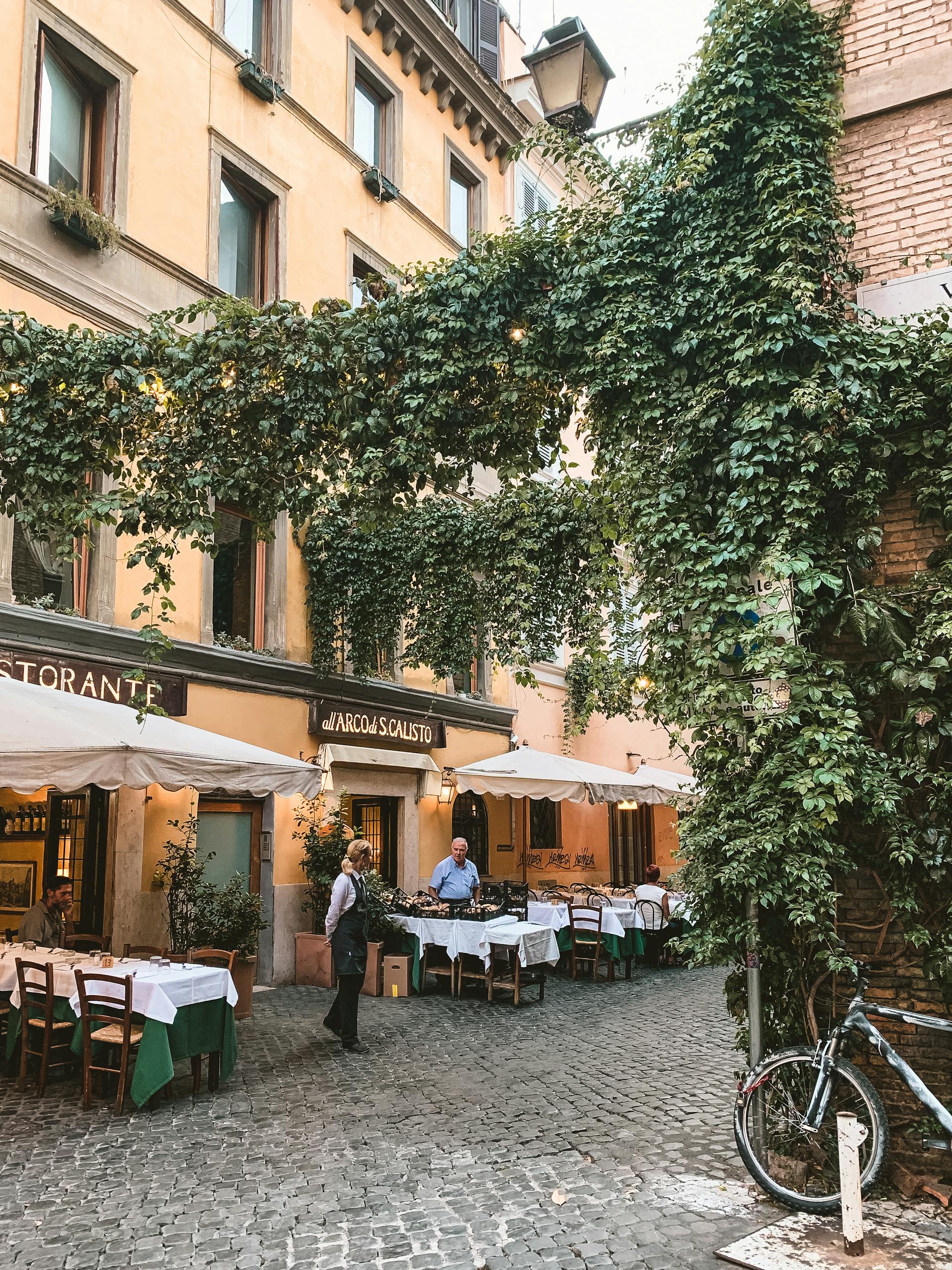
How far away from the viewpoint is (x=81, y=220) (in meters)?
11.1

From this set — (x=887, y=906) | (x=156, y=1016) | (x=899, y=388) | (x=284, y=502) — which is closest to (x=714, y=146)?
(x=899, y=388)

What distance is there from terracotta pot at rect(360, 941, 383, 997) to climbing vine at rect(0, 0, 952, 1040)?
5.69m

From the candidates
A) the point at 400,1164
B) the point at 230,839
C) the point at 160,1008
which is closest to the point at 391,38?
the point at 230,839

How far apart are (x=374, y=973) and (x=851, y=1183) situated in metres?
7.88

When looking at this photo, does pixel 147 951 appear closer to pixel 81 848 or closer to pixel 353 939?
pixel 353 939

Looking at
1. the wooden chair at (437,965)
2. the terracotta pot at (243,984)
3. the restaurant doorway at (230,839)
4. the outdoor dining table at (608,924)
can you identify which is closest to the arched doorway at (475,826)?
the outdoor dining table at (608,924)

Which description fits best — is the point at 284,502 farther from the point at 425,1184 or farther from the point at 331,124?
the point at 331,124

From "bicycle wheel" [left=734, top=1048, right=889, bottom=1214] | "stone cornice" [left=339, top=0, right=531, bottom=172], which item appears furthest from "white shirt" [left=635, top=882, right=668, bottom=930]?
"stone cornice" [left=339, top=0, right=531, bottom=172]

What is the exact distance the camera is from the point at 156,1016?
690 cm

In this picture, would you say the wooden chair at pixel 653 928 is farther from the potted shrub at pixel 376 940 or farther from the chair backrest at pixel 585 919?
the potted shrub at pixel 376 940

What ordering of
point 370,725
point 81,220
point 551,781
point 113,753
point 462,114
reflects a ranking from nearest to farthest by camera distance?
1. point 113,753
2. point 81,220
3. point 551,781
4. point 370,725
5. point 462,114

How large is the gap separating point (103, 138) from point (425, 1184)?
11.9 metres

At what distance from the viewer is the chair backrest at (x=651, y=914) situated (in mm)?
13727

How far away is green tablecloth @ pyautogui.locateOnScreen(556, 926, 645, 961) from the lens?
1313cm
